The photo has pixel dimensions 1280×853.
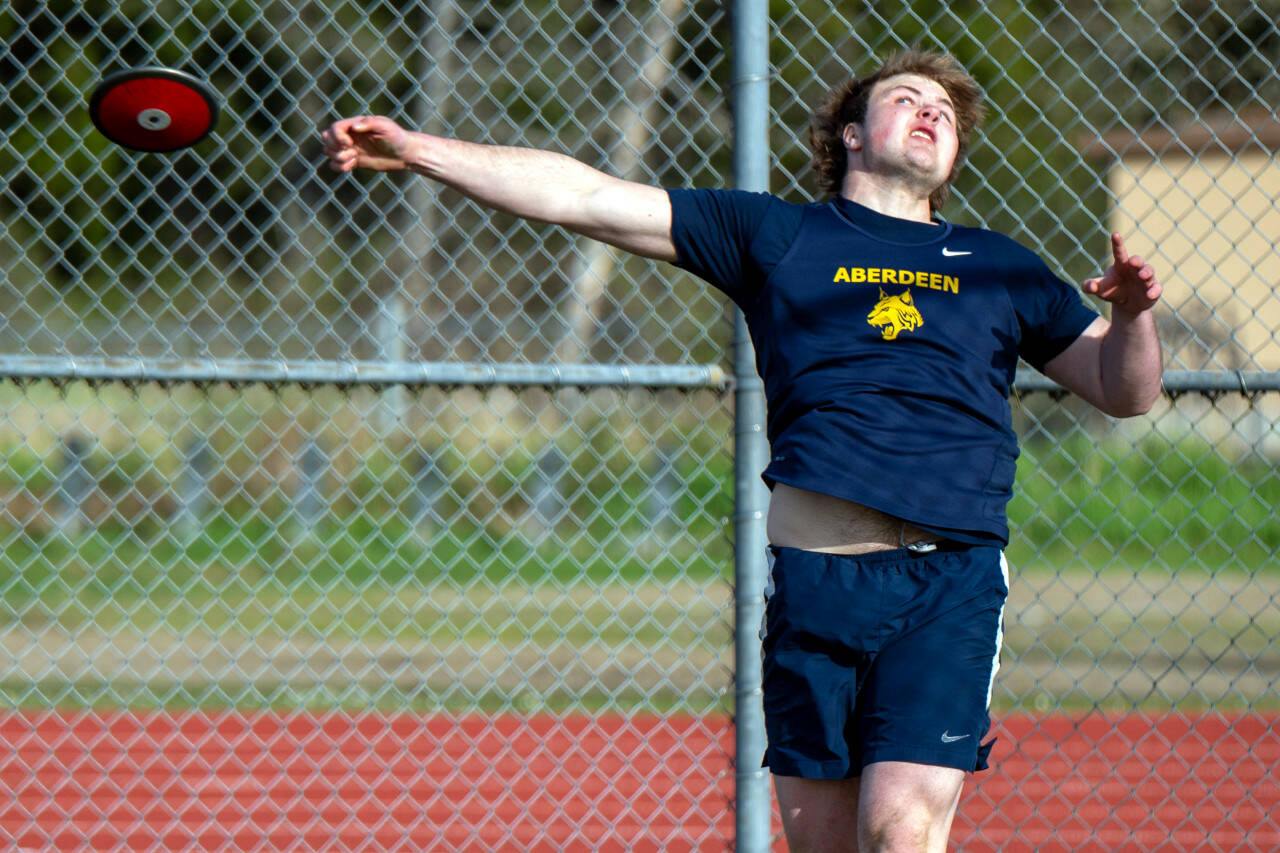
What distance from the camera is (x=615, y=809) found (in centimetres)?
564

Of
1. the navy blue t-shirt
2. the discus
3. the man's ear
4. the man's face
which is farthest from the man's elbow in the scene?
the discus

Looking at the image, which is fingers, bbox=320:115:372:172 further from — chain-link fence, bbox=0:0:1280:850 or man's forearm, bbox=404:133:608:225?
chain-link fence, bbox=0:0:1280:850

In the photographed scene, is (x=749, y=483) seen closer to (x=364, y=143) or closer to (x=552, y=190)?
(x=552, y=190)

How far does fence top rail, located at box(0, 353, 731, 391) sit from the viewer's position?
3033 mm

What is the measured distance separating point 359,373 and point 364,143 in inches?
28.8

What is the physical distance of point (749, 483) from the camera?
307 centimetres

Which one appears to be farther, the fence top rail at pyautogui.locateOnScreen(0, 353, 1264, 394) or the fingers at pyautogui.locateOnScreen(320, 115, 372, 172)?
the fence top rail at pyautogui.locateOnScreen(0, 353, 1264, 394)

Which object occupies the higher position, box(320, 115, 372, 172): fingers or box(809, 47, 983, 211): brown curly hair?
box(809, 47, 983, 211): brown curly hair

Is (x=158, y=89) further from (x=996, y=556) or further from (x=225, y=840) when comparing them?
(x=225, y=840)

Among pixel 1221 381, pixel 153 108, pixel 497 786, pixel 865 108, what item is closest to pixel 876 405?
pixel 865 108

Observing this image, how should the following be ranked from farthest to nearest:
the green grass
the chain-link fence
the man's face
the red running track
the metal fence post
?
the green grass → the red running track → the chain-link fence → the metal fence post → the man's face

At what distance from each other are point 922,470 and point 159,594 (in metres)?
9.07

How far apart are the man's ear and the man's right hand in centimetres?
96

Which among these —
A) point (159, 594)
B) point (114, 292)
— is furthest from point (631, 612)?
point (114, 292)
